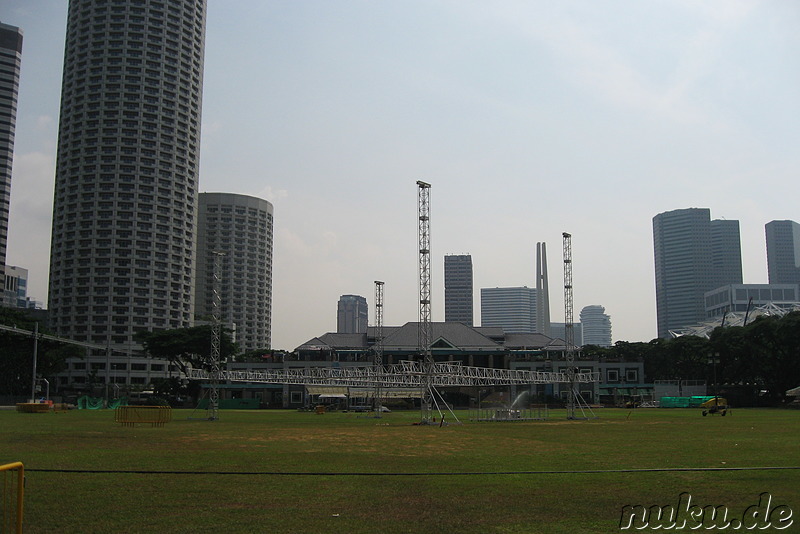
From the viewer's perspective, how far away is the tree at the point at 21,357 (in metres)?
104

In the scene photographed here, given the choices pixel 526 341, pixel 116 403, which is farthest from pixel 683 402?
pixel 116 403

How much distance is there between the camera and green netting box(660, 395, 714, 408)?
105 m

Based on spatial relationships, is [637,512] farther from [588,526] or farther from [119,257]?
[119,257]

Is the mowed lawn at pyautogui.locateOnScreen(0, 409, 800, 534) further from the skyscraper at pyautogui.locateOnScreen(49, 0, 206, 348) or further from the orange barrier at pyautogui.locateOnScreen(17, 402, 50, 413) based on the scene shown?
the skyscraper at pyautogui.locateOnScreen(49, 0, 206, 348)

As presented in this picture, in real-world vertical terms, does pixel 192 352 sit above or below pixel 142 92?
below

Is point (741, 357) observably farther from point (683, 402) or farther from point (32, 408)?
point (32, 408)

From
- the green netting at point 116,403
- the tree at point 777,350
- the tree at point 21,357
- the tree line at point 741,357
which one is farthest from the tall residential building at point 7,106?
the tree at point 777,350

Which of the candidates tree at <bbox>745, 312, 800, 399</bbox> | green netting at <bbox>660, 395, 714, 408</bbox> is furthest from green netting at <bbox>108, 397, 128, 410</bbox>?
tree at <bbox>745, 312, 800, 399</bbox>

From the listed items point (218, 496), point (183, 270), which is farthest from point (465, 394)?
point (218, 496)

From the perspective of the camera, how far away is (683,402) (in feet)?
348

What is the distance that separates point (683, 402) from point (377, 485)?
9661 centimetres

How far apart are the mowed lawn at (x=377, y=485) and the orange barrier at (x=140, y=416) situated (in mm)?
18637

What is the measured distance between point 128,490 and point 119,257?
152524 mm

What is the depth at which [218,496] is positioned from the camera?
18.4 metres
